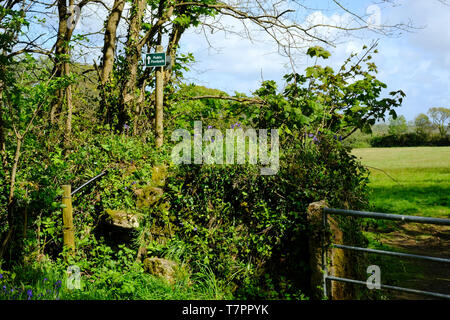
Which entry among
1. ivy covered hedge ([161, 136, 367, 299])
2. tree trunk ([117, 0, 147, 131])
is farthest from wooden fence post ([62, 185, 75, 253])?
tree trunk ([117, 0, 147, 131])

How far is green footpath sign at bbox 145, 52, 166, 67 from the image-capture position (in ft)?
22.8

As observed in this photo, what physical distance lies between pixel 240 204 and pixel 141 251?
1478 mm

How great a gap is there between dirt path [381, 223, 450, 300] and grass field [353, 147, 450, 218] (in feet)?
3.31

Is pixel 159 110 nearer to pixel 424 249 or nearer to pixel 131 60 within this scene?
pixel 131 60

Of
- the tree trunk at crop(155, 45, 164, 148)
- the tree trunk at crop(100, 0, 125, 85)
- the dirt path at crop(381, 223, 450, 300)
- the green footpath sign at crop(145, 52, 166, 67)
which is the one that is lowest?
the dirt path at crop(381, 223, 450, 300)

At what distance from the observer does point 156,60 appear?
7.00 metres

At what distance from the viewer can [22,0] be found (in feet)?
21.1

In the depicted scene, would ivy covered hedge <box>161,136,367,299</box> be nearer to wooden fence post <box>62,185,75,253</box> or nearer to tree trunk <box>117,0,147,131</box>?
wooden fence post <box>62,185,75,253</box>

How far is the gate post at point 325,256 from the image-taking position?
4.41 meters

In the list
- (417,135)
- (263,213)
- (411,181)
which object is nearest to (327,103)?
(263,213)

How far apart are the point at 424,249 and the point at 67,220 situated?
6667 millimetres

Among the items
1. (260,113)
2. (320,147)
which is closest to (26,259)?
(320,147)

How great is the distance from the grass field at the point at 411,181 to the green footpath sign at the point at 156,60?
13.2ft
